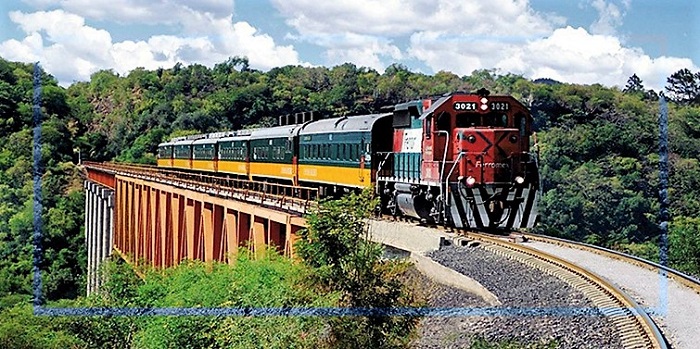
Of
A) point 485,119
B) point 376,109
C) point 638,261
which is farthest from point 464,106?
point 376,109

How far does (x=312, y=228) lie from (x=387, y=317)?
1471 mm

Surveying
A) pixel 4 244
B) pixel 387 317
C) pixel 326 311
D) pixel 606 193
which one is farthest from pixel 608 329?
pixel 606 193

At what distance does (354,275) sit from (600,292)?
2.97 metres

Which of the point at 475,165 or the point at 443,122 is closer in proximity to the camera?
the point at 475,165

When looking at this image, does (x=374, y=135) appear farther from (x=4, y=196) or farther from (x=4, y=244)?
(x=4, y=244)

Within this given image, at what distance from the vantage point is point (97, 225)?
45.0 metres

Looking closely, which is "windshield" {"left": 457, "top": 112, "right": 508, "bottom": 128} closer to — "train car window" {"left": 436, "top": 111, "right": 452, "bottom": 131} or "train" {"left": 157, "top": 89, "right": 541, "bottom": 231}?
"train" {"left": 157, "top": 89, "right": 541, "bottom": 231}

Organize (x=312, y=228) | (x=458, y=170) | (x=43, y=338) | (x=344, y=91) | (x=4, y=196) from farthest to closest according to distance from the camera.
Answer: (x=344, y=91), (x=4, y=196), (x=43, y=338), (x=458, y=170), (x=312, y=228)

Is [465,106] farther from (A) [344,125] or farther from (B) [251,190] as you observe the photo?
(B) [251,190]

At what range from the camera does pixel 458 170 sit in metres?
14.2

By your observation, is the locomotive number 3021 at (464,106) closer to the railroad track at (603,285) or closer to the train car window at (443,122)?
the train car window at (443,122)

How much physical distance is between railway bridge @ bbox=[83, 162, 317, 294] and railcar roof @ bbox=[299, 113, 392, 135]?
1.61 metres

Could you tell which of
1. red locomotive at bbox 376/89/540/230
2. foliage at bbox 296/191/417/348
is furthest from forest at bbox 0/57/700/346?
foliage at bbox 296/191/417/348

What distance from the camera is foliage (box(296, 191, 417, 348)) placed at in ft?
30.1
